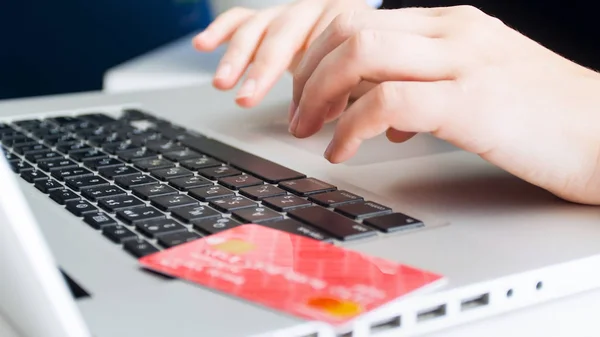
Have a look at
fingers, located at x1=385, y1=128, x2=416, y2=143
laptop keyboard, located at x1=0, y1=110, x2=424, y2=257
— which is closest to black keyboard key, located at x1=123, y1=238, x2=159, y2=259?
laptop keyboard, located at x1=0, y1=110, x2=424, y2=257

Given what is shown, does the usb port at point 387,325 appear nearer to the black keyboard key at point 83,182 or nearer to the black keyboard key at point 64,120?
the black keyboard key at point 83,182

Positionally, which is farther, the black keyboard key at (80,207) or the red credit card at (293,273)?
the black keyboard key at (80,207)

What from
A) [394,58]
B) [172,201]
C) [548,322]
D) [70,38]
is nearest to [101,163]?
[172,201]

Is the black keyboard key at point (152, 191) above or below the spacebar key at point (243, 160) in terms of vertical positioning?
below

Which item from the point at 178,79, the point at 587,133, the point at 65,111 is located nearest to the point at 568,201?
the point at 587,133

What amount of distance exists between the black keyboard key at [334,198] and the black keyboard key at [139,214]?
9cm

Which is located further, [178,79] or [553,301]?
[178,79]

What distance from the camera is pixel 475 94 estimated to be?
467 mm

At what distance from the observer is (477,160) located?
1.92 feet

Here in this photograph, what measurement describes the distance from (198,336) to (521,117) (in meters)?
0.26

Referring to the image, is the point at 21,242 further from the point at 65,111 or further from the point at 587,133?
the point at 65,111

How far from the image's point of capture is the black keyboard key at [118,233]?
1.33 feet

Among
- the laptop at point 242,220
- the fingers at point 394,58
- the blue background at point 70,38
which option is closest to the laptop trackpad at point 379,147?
the laptop at point 242,220

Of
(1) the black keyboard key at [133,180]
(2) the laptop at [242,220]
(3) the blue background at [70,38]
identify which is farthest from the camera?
(3) the blue background at [70,38]
